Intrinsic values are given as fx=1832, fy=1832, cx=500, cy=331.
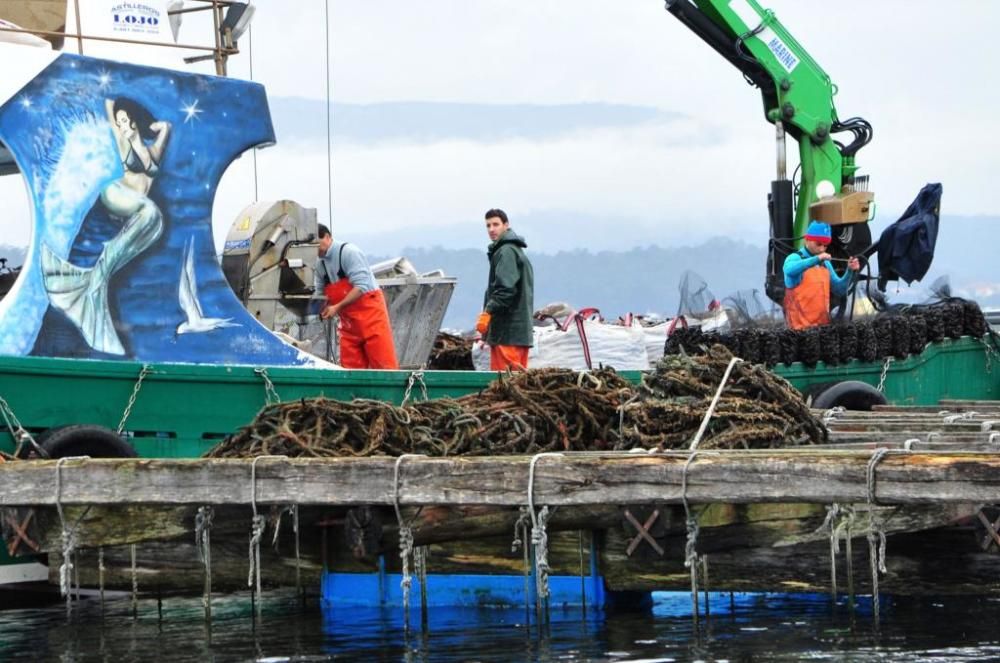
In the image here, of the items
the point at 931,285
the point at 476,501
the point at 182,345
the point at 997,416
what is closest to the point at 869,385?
the point at 997,416

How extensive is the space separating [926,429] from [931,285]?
8.52 meters

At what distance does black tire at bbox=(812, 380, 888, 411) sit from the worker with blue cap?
43.9 inches

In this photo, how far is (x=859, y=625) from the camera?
30.8 feet

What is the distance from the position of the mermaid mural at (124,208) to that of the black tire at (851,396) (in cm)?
461

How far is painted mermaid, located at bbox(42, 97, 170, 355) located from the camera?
12.0 metres

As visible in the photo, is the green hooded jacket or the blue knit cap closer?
the green hooded jacket

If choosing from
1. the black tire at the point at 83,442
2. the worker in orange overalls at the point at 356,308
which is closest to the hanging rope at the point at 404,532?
the black tire at the point at 83,442

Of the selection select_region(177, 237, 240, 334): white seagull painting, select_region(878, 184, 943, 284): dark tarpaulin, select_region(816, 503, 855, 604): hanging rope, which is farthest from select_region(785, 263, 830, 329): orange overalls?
select_region(816, 503, 855, 604): hanging rope

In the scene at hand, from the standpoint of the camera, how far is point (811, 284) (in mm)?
16422

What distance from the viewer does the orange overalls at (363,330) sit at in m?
13.8

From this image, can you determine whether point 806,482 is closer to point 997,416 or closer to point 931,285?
point 997,416

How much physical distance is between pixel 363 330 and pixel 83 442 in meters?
3.07

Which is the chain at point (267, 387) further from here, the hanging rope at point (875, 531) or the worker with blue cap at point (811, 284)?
the worker with blue cap at point (811, 284)

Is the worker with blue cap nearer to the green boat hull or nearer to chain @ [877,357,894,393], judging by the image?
chain @ [877,357,894,393]
